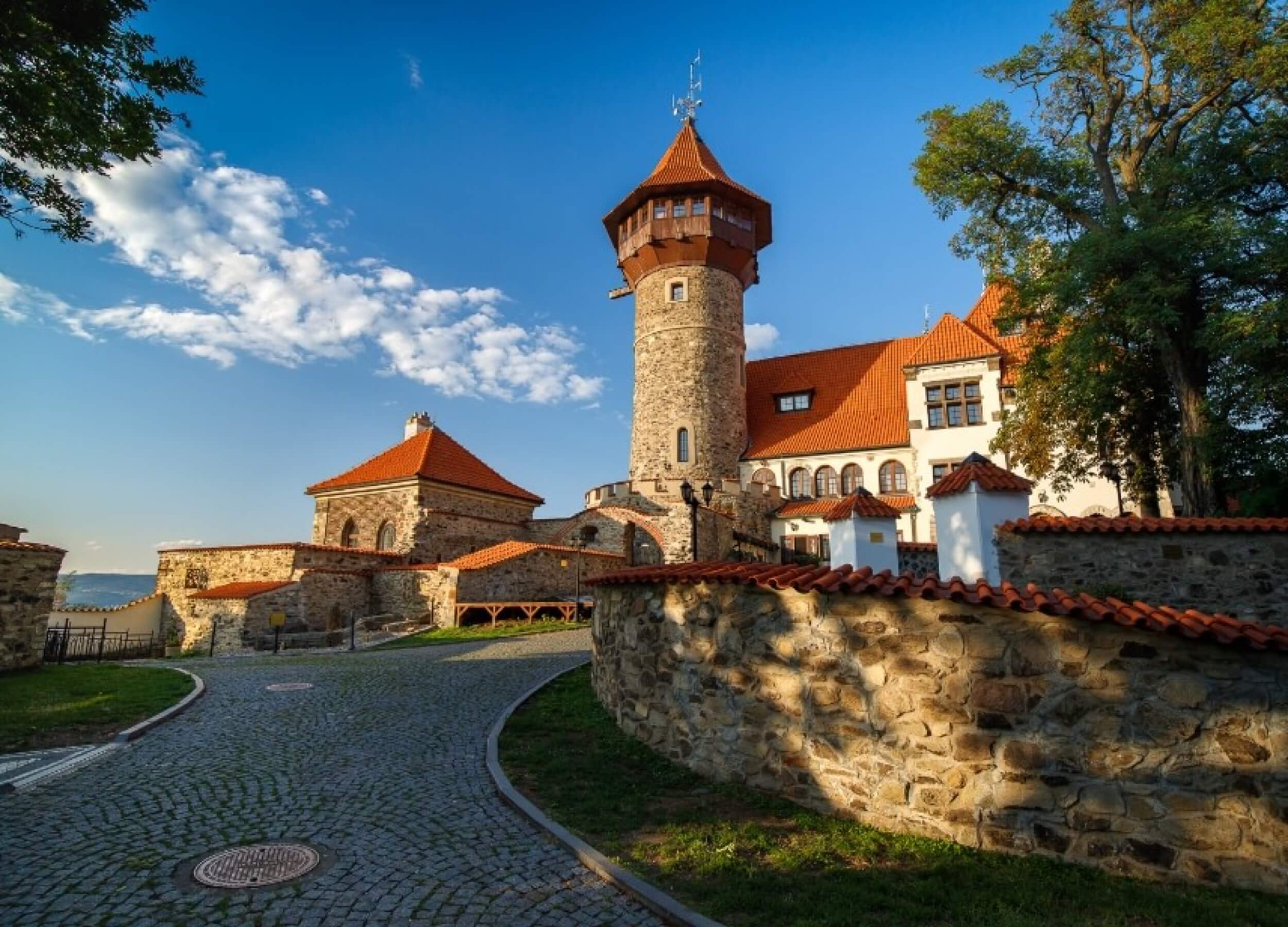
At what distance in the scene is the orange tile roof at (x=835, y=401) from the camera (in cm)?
3152

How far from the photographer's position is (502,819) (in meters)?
5.99

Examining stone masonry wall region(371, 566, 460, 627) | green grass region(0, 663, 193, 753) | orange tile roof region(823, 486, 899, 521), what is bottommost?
green grass region(0, 663, 193, 753)

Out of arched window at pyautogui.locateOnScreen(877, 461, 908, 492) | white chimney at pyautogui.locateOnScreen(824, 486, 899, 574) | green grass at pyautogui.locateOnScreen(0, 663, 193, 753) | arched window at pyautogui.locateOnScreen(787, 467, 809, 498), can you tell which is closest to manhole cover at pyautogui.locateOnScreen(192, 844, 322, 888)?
green grass at pyautogui.locateOnScreen(0, 663, 193, 753)

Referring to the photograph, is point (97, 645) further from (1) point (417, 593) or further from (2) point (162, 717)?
(2) point (162, 717)

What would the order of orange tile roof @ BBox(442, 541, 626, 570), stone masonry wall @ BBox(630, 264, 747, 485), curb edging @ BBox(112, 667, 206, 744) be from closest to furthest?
1. curb edging @ BBox(112, 667, 206, 744)
2. orange tile roof @ BBox(442, 541, 626, 570)
3. stone masonry wall @ BBox(630, 264, 747, 485)

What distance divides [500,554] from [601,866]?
20.1 m

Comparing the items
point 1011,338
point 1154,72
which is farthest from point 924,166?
point 1011,338

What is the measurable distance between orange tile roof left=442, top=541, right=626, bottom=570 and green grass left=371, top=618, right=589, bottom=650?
2.04 meters

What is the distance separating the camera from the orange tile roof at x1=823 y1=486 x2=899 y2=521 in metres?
11.6

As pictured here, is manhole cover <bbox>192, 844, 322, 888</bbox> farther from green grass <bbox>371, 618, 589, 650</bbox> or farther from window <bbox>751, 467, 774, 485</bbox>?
window <bbox>751, 467, 774, 485</bbox>

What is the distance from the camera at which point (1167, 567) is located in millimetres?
10406

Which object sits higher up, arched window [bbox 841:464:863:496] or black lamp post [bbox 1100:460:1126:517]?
arched window [bbox 841:464:863:496]

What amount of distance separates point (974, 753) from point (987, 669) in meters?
0.65

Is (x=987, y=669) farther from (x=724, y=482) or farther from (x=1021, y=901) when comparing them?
(x=724, y=482)
